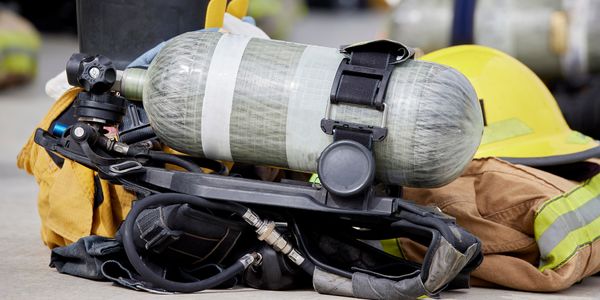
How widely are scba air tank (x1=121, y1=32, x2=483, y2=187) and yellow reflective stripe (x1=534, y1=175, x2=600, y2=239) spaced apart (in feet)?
1.32

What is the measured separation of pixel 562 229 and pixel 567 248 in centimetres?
6

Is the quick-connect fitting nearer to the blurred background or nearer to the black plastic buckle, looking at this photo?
the black plastic buckle

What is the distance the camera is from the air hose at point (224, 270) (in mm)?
2771

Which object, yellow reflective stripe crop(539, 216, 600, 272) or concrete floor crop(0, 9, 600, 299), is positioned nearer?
concrete floor crop(0, 9, 600, 299)

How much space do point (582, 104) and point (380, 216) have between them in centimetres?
356

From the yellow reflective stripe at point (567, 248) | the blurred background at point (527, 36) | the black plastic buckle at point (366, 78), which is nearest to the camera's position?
the black plastic buckle at point (366, 78)

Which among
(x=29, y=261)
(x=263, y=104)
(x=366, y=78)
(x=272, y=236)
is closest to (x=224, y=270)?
(x=272, y=236)

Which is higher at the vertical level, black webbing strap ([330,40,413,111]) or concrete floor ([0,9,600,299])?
black webbing strap ([330,40,413,111])

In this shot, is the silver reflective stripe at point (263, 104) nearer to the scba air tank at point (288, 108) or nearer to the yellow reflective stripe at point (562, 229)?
the scba air tank at point (288, 108)

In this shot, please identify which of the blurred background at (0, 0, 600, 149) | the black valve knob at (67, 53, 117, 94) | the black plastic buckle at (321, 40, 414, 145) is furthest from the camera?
the blurred background at (0, 0, 600, 149)

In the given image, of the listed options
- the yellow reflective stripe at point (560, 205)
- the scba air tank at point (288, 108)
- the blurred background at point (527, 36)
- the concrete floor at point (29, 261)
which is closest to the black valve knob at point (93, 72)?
the scba air tank at point (288, 108)

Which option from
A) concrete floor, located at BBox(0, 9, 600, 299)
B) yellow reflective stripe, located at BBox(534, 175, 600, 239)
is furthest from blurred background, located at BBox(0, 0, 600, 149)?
yellow reflective stripe, located at BBox(534, 175, 600, 239)

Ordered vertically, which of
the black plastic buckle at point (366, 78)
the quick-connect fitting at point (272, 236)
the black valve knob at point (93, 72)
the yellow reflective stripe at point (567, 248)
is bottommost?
the yellow reflective stripe at point (567, 248)

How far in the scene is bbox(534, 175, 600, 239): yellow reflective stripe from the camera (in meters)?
3.09
